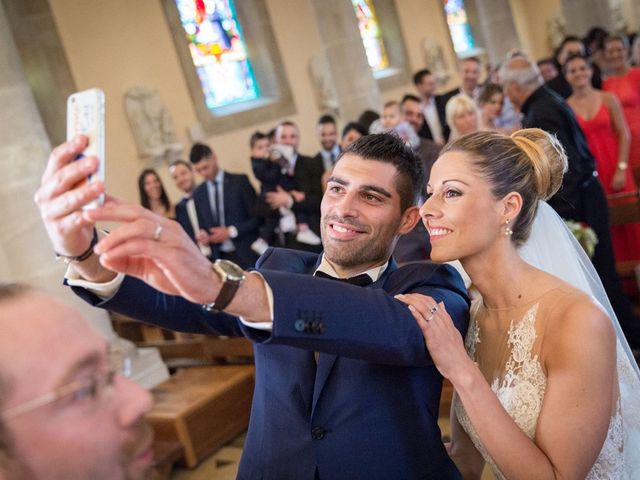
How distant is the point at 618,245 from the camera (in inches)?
216

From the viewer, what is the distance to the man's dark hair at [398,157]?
→ 2186 mm

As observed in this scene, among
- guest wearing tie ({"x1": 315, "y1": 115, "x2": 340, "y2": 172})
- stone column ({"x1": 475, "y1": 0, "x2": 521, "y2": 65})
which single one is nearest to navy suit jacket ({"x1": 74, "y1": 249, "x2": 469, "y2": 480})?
guest wearing tie ({"x1": 315, "y1": 115, "x2": 340, "y2": 172})

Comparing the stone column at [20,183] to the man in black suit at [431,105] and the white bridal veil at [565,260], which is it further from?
the man in black suit at [431,105]

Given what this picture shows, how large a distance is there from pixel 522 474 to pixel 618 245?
423 cm

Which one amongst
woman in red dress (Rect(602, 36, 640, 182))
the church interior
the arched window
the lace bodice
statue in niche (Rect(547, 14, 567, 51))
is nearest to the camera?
the lace bodice

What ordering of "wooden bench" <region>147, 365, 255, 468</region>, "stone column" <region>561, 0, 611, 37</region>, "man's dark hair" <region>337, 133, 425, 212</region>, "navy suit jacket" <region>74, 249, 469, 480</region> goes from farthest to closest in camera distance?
"stone column" <region>561, 0, 611, 37</region> → "wooden bench" <region>147, 365, 255, 468</region> → "man's dark hair" <region>337, 133, 425, 212</region> → "navy suit jacket" <region>74, 249, 469, 480</region>

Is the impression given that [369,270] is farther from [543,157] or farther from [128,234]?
[128,234]

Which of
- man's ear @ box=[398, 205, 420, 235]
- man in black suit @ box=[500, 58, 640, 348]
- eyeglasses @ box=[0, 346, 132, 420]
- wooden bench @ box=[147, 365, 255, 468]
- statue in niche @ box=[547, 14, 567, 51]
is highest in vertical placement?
statue in niche @ box=[547, 14, 567, 51]

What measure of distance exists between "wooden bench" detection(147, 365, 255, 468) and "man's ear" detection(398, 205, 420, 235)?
10.7 ft

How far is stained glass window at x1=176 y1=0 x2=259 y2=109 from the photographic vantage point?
417 inches

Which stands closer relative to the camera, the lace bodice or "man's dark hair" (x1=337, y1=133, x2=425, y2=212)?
the lace bodice

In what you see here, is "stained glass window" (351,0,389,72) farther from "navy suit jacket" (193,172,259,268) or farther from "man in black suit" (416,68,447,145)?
"navy suit jacket" (193,172,259,268)

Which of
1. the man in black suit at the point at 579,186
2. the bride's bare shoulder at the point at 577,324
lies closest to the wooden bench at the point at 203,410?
the man in black suit at the point at 579,186

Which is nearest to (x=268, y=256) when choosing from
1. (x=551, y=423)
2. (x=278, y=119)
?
(x=551, y=423)
